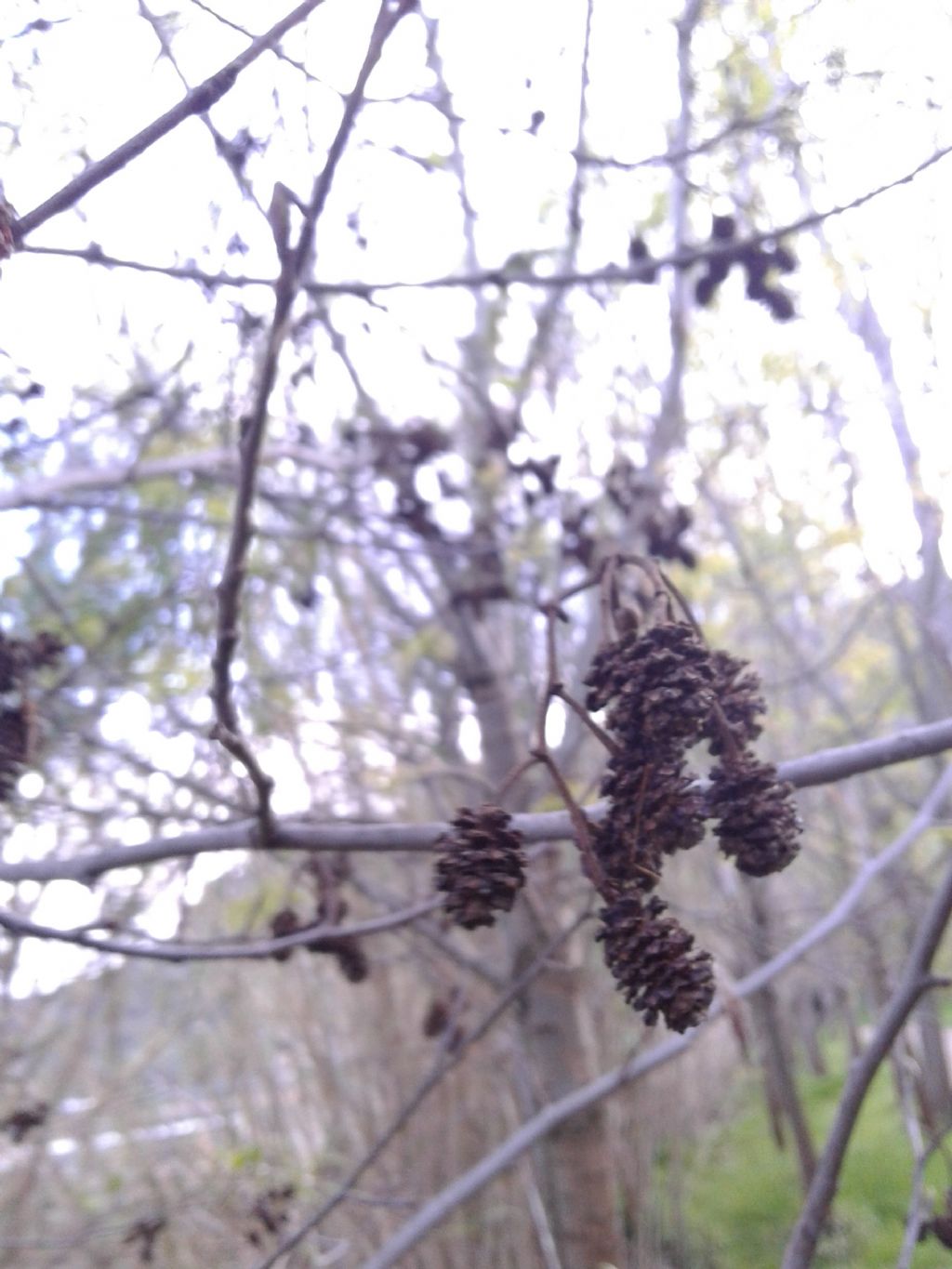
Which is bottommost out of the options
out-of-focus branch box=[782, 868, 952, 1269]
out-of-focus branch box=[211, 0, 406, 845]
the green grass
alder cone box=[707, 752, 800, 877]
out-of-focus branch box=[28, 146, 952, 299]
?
the green grass

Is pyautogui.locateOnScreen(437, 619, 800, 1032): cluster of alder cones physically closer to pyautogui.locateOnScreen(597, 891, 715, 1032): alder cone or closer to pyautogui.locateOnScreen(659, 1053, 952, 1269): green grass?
pyautogui.locateOnScreen(597, 891, 715, 1032): alder cone

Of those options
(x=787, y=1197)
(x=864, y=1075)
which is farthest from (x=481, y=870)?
(x=787, y=1197)

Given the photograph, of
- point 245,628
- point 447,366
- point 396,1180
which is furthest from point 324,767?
point 447,366

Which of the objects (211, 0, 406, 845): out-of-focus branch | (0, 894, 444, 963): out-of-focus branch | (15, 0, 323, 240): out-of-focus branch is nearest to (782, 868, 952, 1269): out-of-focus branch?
(0, 894, 444, 963): out-of-focus branch

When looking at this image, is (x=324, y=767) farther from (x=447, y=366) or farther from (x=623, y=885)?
(x=623, y=885)

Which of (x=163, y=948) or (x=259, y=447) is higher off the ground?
(x=259, y=447)

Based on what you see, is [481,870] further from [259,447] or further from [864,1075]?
[864,1075]
